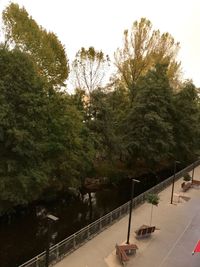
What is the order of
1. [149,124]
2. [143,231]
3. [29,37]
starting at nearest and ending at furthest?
[143,231] → [29,37] → [149,124]

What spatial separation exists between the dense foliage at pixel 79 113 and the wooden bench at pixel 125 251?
24.6 feet

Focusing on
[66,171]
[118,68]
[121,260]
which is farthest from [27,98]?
[118,68]

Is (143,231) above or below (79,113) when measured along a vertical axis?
below

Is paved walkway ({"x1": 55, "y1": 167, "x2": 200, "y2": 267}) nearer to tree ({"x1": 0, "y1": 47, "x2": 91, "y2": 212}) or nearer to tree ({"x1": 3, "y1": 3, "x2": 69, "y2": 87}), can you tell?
tree ({"x1": 0, "y1": 47, "x2": 91, "y2": 212})

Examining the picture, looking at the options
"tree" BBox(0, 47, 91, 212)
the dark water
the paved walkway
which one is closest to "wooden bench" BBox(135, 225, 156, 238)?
the paved walkway

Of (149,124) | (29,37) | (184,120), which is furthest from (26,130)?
(184,120)

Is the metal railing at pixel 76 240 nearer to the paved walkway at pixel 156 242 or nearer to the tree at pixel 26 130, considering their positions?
the paved walkway at pixel 156 242

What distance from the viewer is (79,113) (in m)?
26.6

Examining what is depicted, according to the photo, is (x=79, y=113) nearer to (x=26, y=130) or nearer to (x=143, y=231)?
(x=26, y=130)

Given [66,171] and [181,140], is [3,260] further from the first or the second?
[181,140]

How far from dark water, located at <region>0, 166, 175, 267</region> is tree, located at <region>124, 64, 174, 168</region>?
4854 millimetres

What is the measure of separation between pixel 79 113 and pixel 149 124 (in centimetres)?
984

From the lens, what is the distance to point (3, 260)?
59.1ft

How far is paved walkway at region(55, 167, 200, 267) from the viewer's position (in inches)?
614
